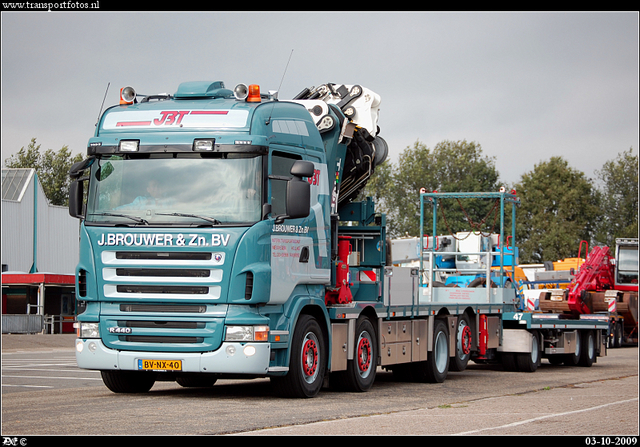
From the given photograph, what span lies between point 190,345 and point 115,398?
1575 millimetres

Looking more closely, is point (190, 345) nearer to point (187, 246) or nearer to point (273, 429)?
point (187, 246)

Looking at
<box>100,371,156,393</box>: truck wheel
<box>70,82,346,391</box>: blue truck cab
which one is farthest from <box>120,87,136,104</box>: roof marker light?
<box>100,371,156,393</box>: truck wheel

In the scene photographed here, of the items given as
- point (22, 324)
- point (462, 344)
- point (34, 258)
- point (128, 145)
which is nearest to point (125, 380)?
point (128, 145)

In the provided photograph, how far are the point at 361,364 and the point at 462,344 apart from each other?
4.72 meters

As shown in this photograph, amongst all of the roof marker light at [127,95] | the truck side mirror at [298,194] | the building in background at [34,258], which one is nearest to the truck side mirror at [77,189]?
the roof marker light at [127,95]

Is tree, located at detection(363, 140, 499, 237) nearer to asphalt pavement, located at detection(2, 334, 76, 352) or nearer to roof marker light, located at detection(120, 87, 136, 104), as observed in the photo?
asphalt pavement, located at detection(2, 334, 76, 352)

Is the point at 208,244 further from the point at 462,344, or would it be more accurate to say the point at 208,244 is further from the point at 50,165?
the point at 50,165

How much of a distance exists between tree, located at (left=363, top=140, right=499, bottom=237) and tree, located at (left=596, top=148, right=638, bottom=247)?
987cm

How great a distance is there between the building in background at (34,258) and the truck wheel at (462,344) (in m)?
26.5

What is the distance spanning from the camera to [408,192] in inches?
3504

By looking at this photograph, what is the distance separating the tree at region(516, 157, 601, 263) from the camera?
75062mm

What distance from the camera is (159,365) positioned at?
1173 cm

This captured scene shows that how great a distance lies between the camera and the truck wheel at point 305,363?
40.4 ft
